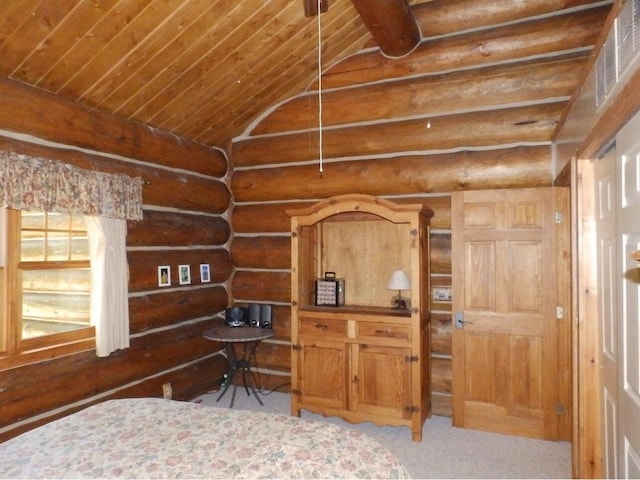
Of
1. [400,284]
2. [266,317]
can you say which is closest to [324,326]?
[400,284]

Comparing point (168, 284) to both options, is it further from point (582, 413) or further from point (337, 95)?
point (582, 413)

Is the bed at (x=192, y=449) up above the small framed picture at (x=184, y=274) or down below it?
below

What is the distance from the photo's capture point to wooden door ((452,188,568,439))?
362 centimetres

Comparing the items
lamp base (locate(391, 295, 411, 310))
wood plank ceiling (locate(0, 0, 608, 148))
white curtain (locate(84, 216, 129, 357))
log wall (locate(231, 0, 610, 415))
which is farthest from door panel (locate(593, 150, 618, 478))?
white curtain (locate(84, 216, 129, 357))

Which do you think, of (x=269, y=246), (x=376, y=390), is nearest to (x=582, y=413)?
(x=376, y=390)

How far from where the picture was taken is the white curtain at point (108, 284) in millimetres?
3479

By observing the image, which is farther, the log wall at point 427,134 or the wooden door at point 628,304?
the log wall at point 427,134

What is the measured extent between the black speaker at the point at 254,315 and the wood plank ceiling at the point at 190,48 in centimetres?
195

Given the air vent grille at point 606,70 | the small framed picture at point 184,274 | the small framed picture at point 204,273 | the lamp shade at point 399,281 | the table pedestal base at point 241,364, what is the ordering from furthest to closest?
the small framed picture at point 204,273 < the table pedestal base at point 241,364 < the small framed picture at point 184,274 < the lamp shade at point 399,281 < the air vent grille at point 606,70

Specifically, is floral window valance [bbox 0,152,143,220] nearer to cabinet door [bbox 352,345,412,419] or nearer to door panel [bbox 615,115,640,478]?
cabinet door [bbox 352,345,412,419]

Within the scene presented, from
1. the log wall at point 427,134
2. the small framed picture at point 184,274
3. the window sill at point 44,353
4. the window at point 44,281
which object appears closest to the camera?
the window sill at point 44,353

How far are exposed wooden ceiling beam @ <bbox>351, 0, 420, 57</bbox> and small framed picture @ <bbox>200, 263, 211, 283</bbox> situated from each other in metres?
2.92

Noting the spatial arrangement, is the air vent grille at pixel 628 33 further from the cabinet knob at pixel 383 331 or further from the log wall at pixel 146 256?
the log wall at pixel 146 256

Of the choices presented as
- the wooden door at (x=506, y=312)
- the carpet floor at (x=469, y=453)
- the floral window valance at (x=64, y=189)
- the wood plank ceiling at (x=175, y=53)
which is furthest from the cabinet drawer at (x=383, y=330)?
Result: the wood plank ceiling at (x=175, y=53)
